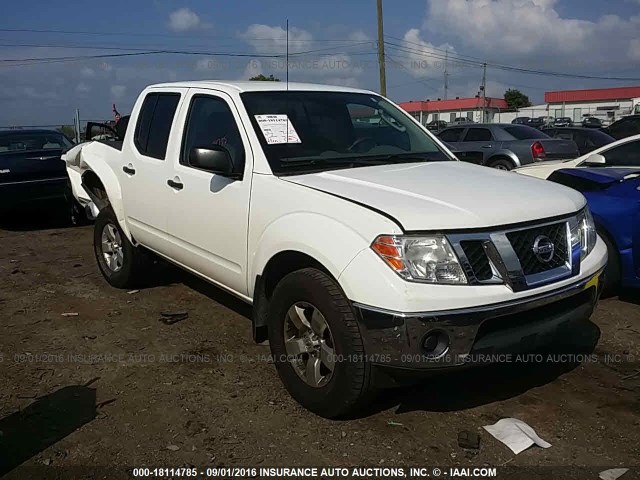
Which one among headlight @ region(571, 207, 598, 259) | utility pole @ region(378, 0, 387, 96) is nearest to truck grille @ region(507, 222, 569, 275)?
headlight @ region(571, 207, 598, 259)

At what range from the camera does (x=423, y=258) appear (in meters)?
2.89

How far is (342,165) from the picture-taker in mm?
3941

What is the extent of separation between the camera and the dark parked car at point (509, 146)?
13.1 meters

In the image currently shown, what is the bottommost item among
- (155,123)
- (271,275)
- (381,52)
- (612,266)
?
(612,266)

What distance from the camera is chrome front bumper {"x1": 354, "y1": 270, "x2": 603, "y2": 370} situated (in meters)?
2.82

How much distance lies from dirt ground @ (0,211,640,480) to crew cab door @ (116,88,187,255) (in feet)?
2.52

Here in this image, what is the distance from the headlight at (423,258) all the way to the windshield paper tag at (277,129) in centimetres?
134

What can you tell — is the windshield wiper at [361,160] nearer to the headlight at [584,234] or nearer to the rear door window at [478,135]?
the headlight at [584,234]

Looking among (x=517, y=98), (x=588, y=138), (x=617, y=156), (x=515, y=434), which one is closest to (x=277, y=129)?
(x=515, y=434)

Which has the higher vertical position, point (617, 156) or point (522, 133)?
point (522, 133)

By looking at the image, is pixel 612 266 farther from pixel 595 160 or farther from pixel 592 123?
pixel 592 123

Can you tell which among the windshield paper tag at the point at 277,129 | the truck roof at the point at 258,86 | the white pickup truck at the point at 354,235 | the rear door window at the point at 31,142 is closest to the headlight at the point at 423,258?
the white pickup truck at the point at 354,235

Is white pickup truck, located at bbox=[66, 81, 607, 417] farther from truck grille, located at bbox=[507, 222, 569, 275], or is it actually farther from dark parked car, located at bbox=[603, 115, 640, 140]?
dark parked car, located at bbox=[603, 115, 640, 140]

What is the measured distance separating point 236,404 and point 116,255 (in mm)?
2872
